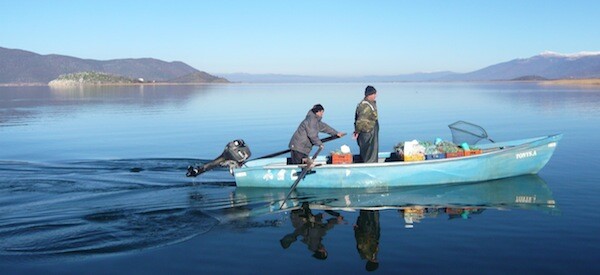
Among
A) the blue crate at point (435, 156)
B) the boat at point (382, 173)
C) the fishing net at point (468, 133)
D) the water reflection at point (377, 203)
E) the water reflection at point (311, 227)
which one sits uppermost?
the fishing net at point (468, 133)

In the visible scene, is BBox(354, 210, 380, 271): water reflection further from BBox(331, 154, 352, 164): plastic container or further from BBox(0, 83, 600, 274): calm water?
BBox(331, 154, 352, 164): plastic container

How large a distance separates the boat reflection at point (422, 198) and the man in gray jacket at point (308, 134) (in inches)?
35.4

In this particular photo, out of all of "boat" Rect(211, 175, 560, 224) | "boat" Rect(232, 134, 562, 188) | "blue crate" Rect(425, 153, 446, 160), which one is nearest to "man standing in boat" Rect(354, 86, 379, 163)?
"boat" Rect(232, 134, 562, 188)

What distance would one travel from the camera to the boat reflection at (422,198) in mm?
12094

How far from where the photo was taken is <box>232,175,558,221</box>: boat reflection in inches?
476

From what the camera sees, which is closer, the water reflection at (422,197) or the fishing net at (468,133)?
the water reflection at (422,197)

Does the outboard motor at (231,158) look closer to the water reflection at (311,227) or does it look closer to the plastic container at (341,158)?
the plastic container at (341,158)

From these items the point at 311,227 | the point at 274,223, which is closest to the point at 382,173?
the point at 311,227

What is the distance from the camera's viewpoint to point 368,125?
13961mm

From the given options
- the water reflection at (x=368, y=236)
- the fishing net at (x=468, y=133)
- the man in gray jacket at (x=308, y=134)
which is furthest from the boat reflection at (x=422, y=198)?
the fishing net at (x=468, y=133)

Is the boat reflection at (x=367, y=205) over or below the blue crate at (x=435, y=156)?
below

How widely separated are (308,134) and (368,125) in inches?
59.8

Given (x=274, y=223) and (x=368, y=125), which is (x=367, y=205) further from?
(x=274, y=223)

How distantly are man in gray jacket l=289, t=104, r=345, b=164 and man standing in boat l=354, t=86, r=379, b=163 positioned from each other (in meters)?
0.58
